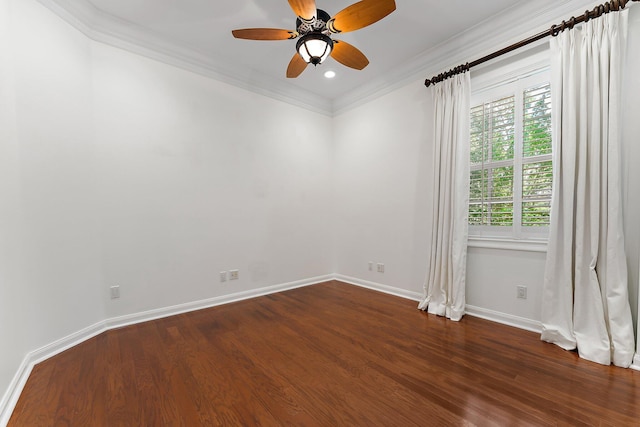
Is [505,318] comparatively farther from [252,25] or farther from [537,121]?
[252,25]

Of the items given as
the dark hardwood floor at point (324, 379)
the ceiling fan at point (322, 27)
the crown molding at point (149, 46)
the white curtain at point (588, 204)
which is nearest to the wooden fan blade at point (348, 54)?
the ceiling fan at point (322, 27)

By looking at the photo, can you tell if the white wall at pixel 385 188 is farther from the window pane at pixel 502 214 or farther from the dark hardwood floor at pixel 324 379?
the dark hardwood floor at pixel 324 379

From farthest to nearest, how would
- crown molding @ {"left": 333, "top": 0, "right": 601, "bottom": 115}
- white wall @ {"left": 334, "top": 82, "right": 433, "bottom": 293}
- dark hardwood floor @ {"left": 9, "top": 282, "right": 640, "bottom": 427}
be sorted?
white wall @ {"left": 334, "top": 82, "right": 433, "bottom": 293}, crown molding @ {"left": 333, "top": 0, "right": 601, "bottom": 115}, dark hardwood floor @ {"left": 9, "top": 282, "right": 640, "bottom": 427}

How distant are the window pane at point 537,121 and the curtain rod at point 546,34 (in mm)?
417

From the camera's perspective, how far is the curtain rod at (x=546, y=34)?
1.99 meters

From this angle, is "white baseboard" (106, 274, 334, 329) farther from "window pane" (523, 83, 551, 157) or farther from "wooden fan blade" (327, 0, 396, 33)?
"window pane" (523, 83, 551, 157)

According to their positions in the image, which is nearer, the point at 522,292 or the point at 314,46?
the point at 314,46

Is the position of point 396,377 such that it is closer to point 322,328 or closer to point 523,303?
point 322,328

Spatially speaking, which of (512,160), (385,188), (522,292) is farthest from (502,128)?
(522,292)

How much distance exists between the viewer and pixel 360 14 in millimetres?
1916

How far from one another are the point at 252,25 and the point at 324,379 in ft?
10.6

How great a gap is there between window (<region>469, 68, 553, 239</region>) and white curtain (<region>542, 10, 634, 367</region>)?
0.74 feet

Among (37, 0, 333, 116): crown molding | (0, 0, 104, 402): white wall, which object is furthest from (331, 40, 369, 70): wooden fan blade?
(0, 0, 104, 402): white wall

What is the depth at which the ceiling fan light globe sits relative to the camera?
2117 mm
